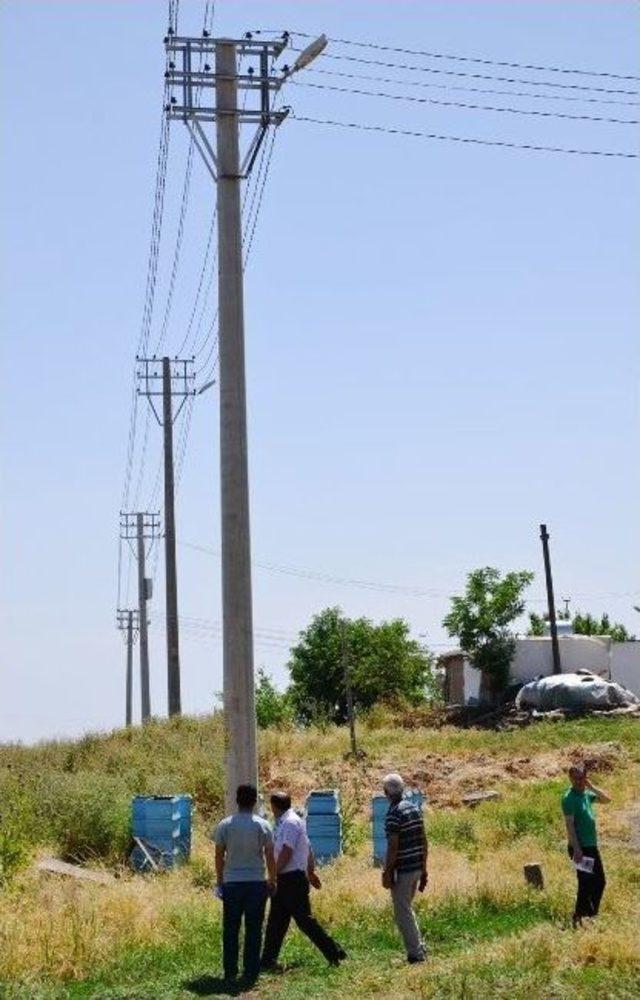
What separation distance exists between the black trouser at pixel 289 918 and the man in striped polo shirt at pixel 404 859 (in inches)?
25.3

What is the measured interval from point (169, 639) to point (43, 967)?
25247mm

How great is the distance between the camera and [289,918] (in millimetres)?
12188

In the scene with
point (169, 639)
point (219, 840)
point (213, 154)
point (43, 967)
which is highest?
point (213, 154)

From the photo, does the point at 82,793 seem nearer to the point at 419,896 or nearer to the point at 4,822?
the point at 4,822

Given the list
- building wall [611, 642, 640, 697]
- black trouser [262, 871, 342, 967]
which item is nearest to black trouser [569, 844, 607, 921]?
black trouser [262, 871, 342, 967]

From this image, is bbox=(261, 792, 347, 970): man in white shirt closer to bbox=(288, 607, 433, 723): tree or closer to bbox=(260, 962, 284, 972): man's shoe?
bbox=(260, 962, 284, 972): man's shoe

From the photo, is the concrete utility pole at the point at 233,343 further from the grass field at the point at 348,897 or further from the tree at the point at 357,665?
the tree at the point at 357,665

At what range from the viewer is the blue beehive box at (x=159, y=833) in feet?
64.7

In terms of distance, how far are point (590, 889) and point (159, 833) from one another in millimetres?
7815

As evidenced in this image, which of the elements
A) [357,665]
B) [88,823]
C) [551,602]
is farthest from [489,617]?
[88,823]

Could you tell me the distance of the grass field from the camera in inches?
434

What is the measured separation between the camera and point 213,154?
52.7ft

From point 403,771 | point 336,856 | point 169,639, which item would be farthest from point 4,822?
point 169,639

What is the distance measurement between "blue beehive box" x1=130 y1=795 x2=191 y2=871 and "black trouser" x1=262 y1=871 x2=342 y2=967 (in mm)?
7601
